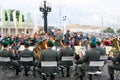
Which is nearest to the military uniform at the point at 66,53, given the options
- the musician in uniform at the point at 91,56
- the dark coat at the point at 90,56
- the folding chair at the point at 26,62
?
the folding chair at the point at 26,62

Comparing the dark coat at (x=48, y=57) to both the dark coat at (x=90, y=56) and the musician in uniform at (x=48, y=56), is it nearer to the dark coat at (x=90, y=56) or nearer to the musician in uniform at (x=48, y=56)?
the musician in uniform at (x=48, y=56)

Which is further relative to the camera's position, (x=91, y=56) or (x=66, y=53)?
(x=66, y=53)

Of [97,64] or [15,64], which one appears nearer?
[97,64]

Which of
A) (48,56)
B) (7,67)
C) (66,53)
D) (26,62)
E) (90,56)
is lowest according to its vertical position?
(7,67)

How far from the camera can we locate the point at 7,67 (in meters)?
14.2

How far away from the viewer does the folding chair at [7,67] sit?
549 inches

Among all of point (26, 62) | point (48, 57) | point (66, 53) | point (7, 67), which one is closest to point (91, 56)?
point (48, 57)

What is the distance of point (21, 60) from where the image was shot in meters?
14.4

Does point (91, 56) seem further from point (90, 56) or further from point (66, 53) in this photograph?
point (66, 53)

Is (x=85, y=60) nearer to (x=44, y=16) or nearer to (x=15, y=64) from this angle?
(x=15, y=64)

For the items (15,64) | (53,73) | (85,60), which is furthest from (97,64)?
(15,64)

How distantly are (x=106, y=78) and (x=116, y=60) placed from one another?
7.81ft

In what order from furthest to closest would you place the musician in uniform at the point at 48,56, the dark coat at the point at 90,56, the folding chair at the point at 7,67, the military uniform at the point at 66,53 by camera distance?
the military uniform at the point at 66,53
the folding chair at the point at 7,67
the dark coat at the point at 90,56
the musician in uniform at the point at 48,56

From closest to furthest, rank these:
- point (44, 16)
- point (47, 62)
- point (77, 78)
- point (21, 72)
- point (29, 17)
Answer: point (47, 62)
point (77, 78)
point (21, 72)
point (44, 16)
point (29, 17)
